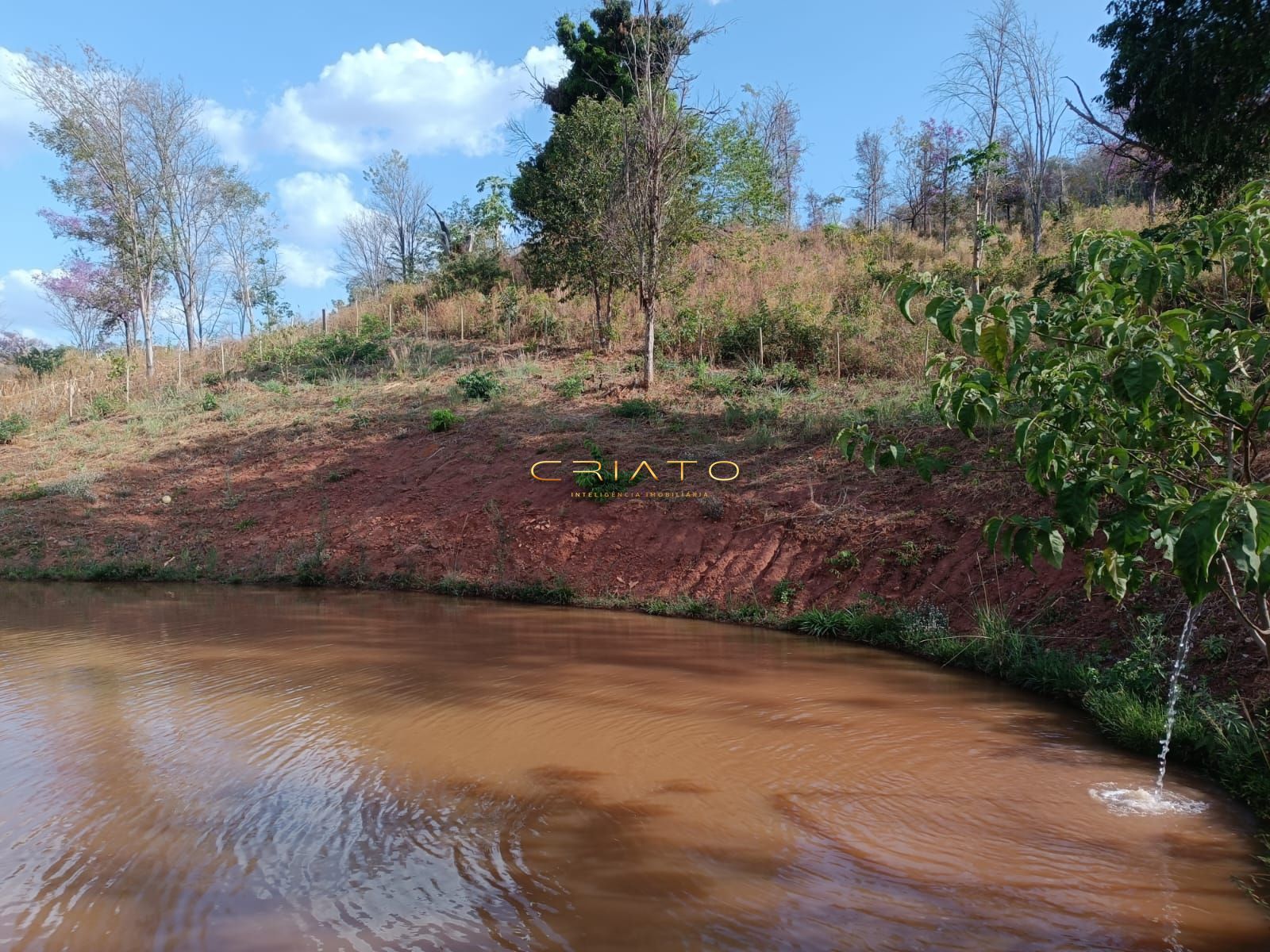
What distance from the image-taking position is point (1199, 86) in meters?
8.66

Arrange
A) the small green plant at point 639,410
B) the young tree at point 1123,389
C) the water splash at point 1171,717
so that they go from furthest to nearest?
1. the small green plant at point 639,410
2. the water splash at point 1171,717
3. the young tree at point 1123,389

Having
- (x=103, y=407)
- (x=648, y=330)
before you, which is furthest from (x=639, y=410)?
(x=103, y=407)

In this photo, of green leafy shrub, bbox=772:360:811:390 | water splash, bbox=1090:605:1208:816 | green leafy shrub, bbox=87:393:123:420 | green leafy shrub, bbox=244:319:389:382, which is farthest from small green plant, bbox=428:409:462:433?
water splash, bbox=1090:605:1208:816

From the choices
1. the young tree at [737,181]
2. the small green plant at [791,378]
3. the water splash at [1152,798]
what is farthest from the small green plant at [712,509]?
the young tree at [737,181]

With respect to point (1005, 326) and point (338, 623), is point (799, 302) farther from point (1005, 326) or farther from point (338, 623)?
point (1005, 326)

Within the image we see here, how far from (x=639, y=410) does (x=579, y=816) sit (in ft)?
37.7

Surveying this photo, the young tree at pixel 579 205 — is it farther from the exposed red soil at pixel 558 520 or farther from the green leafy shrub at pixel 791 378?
the exposed red soil at pixel 558 520

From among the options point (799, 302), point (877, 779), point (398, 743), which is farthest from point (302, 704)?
point (799, 302)

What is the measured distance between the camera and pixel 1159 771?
5.09 metres

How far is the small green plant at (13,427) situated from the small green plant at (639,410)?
16.3m

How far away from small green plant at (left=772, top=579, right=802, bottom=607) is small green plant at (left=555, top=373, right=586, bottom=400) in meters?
8.19

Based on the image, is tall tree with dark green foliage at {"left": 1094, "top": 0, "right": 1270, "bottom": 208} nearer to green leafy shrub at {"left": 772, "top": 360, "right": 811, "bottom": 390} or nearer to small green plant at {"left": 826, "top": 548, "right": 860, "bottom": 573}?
small green plant at {"left": 826, "top": 548, "right": 860, "bottom": 573}

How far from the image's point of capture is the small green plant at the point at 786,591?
33.3 feet

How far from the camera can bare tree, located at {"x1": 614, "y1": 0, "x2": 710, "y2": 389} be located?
16.3 metres
